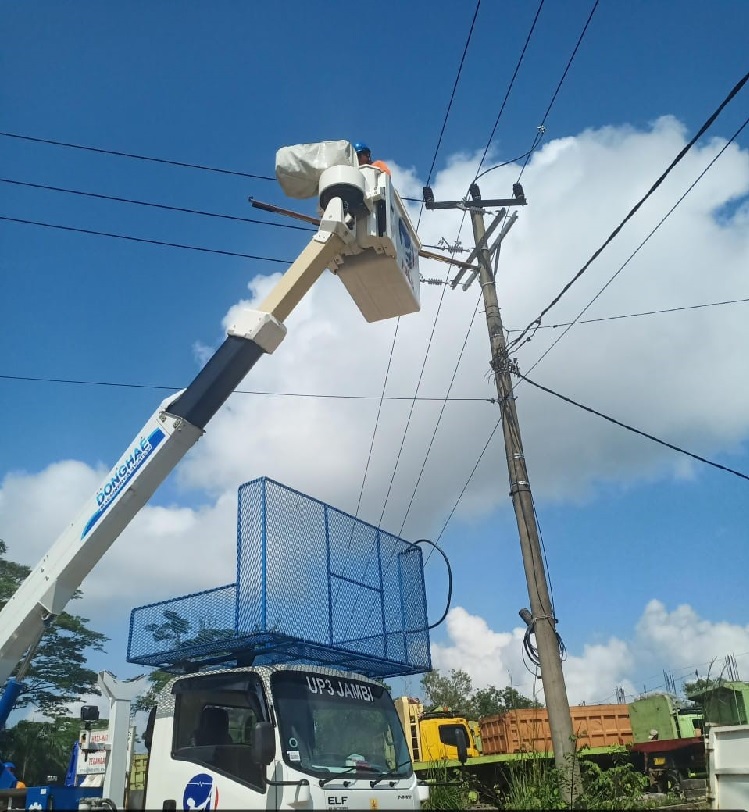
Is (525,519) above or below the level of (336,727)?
above

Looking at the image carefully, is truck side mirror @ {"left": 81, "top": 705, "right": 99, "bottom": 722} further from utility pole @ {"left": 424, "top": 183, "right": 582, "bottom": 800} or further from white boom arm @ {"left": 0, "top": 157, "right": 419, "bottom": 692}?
utility pole @ {"left": 424, "top": 183, "right": 582, "bottom": 800}

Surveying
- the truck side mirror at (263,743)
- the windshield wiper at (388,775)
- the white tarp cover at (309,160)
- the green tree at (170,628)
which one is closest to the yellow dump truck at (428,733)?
the green tree at (170,628)

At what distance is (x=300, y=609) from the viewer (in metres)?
6.34

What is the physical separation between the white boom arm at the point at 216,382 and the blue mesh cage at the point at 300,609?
3.07 ft

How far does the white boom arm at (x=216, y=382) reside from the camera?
641 centimetres

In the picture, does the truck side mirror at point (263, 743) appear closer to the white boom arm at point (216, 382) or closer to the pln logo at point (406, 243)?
the white boom arm at point (216, 382)

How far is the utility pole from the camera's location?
8.62 metres

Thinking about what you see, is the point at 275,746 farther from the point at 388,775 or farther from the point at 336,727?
the point at 388,775

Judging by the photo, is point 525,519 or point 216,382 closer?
point 216,382

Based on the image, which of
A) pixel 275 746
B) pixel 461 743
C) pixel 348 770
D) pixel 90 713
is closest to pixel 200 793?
pixel 275 746

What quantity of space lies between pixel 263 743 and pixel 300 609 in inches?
67.4

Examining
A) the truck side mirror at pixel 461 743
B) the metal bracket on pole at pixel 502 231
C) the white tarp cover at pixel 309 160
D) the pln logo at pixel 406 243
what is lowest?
the truck side mirror at pixel 461 743

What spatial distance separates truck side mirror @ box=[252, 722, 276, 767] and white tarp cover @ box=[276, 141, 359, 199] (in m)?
5.45

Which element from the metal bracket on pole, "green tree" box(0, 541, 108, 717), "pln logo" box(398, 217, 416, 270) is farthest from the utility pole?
"green tree" box(0, 541, 108, 717)
